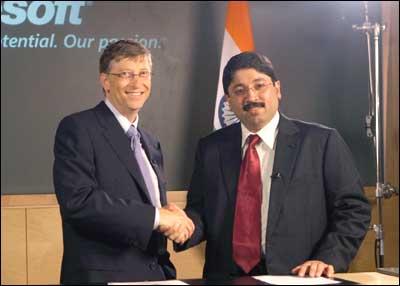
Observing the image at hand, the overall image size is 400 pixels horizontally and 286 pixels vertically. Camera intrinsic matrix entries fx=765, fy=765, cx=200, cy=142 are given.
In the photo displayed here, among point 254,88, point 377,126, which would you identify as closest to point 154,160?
point 254,88

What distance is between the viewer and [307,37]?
5.72 m

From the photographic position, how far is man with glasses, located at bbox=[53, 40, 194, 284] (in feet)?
8.96

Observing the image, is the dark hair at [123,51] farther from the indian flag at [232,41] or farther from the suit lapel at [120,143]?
the indian flag at [232,41]

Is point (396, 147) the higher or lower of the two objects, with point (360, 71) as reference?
lower

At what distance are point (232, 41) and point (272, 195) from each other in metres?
2.64

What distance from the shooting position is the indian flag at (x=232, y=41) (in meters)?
5.33

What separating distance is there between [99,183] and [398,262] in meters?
3.41

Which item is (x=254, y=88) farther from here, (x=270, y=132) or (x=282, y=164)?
(x=282, y=164)

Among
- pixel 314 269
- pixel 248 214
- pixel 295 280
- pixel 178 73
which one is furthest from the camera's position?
pixel 178 73

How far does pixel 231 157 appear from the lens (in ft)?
10.1

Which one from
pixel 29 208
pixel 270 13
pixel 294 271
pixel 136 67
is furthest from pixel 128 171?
pixel 270 13

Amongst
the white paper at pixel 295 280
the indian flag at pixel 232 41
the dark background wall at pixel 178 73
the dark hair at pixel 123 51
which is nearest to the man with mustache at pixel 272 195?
the white paper at pixel 295 280

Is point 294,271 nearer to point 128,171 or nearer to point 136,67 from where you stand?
point 128,171

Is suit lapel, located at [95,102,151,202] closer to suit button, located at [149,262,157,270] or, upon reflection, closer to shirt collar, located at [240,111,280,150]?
suit button, located at [149,262,157,270]
